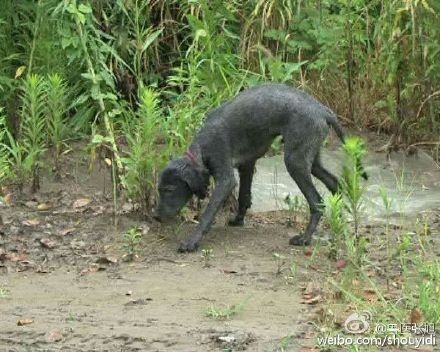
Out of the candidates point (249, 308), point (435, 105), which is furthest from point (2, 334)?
point (435, 105)

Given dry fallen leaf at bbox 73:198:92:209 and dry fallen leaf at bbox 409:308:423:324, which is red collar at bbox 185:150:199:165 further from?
dry fallen leaf at bbox 409:308:423:324

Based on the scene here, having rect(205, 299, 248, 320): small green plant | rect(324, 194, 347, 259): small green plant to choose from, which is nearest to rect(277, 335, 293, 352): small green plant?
rect(205, 299, 248, 320): small green plant

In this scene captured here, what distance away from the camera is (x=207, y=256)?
7.04 metres

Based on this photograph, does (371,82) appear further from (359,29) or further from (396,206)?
(396,206)

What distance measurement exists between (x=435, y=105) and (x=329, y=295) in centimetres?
410

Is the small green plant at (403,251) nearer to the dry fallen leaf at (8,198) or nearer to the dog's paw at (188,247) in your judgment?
the dog's paw at (188,247)

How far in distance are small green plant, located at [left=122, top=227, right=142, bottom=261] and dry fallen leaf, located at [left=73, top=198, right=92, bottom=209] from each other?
95 centimetres

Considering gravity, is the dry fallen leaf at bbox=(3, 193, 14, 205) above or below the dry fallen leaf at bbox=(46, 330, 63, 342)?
above

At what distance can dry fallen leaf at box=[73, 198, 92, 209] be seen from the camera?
8.17m

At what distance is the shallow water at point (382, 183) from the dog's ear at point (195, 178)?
1.05 meters

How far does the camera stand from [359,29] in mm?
10023

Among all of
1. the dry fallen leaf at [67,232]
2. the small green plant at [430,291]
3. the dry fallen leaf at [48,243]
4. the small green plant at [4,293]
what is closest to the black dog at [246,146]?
the dry fallen leaf at [67,232]

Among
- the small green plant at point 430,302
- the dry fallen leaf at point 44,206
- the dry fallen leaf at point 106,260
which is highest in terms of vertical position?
the small green plant at point 430,302

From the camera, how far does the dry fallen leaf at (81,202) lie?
8.17 meters
